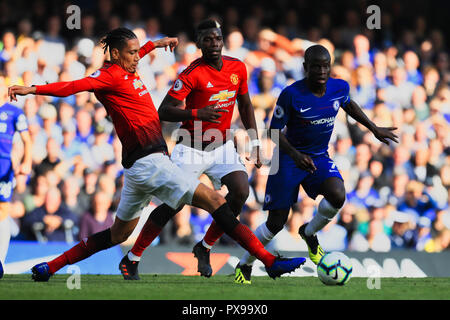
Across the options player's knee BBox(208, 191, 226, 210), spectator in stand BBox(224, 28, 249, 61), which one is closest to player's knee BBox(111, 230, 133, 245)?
player's knee BBox(208, 191, 226, 210)

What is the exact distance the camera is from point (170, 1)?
43.3 ft

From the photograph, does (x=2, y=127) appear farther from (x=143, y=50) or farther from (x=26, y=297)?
(x=26, y=297)

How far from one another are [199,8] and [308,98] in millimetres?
6053

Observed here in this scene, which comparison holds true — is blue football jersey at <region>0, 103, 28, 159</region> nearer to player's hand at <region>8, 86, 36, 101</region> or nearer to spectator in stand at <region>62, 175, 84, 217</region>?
spectator in stand at <region>62, 175, 84, 217</region>

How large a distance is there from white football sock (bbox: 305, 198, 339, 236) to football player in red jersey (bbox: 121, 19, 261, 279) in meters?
0.80

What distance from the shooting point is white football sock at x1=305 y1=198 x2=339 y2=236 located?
748cm

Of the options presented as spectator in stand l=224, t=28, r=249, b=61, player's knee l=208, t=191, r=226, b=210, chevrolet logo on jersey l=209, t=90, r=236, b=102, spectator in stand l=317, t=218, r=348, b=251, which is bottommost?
spectator in stand l=317, t=218, r=348, b=251

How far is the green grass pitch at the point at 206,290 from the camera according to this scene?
574 centimetres

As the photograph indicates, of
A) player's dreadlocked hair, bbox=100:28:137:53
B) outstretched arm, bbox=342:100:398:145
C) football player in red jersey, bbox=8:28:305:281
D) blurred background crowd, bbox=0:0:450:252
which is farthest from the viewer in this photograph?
blurred background crowd, bbox=0:0:450:252

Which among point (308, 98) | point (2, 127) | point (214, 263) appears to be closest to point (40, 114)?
point (2, 127)

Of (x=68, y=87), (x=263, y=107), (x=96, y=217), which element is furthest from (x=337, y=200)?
(x=263, y=107)

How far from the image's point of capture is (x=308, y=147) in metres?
7.66

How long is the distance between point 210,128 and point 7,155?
254 cm

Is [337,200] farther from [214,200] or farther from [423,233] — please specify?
[423,233]
